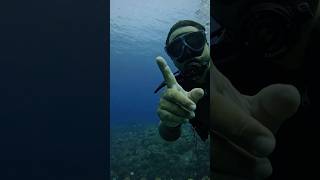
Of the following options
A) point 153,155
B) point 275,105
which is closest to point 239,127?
point 275,105

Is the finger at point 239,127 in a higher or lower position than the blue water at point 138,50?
lower

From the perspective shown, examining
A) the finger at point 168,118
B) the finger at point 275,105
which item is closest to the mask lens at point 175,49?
the finger at point 168,118

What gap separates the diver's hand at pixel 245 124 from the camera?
9.87ft

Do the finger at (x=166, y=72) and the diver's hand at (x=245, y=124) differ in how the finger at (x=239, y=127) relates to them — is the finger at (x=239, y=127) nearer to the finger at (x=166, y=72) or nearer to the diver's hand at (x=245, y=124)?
the diver's hand at (x=245, y=124)

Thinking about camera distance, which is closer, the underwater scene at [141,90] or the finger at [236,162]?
the underwater scene at [141,90]

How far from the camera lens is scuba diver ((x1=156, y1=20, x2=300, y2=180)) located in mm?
2961

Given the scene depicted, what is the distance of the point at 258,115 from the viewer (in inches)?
119

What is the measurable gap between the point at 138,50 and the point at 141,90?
28 centimetres
